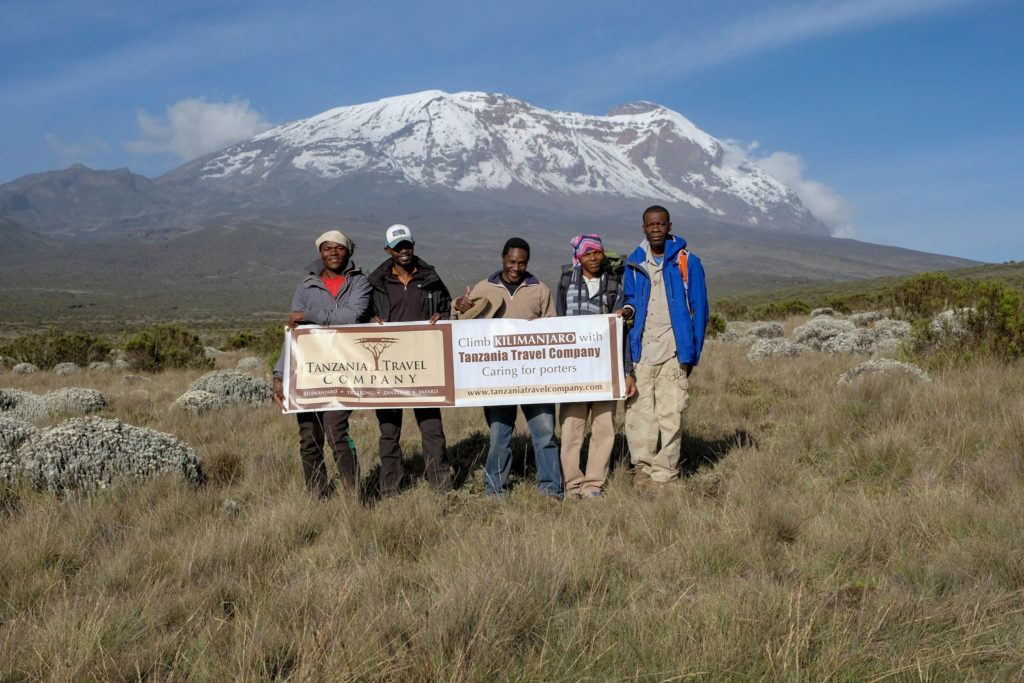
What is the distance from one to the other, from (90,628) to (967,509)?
179 inches

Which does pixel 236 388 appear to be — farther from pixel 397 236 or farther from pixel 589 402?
pixel 589 402

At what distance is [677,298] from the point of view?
5.40 meters

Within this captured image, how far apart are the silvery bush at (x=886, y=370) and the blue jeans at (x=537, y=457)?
501 cm

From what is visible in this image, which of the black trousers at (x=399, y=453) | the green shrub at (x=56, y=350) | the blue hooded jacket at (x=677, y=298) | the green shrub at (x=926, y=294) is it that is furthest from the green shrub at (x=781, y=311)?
the black trousers at (x=399, y=453)

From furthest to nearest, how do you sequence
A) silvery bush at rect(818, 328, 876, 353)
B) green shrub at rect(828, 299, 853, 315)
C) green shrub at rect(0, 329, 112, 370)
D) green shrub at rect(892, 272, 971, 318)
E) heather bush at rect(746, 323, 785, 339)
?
green shrub at rect(828, 299, 853, 315)
heather bush at rect(746, 323, 785, 339)
green shrub at rect(0, 329, 112, 370)
green shrub at rect(892, 272, 971, 318)
silvery bush at rect(818, 328, 876, 353)

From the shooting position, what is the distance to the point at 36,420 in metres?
8.66

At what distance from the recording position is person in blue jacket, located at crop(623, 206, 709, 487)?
5.39m

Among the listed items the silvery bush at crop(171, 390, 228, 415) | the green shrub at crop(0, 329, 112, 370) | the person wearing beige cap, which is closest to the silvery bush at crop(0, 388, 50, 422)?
the silvery bush at crop(171, 390, 228, 415)

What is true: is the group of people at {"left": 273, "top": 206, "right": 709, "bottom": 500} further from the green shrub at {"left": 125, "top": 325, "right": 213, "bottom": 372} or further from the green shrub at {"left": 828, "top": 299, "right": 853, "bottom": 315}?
the green shrub at {"left": 828, "top": 299, "right": 853, "bottom": 315}

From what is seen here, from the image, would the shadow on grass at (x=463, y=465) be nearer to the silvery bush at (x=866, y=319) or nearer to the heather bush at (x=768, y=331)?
the heather bush at (x=768, y=331)

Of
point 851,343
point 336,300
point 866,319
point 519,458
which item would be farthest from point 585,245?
point 866,319

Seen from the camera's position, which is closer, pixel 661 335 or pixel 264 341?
pixel 661 335

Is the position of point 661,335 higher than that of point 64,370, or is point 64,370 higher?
point 661,335

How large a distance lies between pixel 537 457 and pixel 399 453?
1042mm
